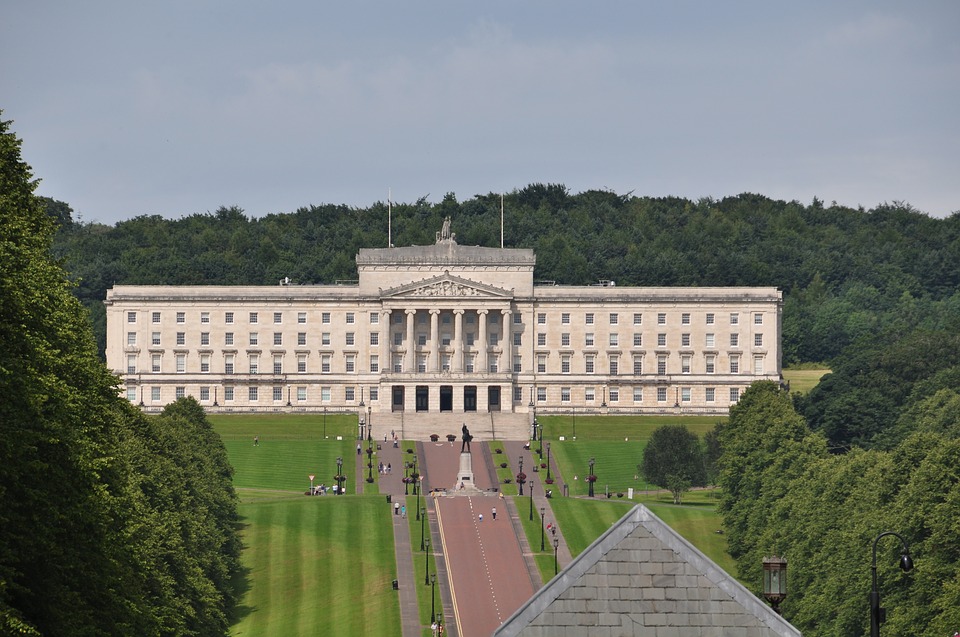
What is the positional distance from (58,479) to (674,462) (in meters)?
95.0

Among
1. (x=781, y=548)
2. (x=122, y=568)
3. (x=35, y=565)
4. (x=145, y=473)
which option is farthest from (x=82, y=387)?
(x=781, y=548)

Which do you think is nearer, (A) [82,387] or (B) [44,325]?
(B) [44,325]

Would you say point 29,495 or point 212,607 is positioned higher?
point 29,495

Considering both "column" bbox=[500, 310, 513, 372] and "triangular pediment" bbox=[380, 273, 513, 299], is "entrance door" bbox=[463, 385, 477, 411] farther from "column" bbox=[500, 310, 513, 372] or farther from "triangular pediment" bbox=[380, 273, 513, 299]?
"triangular pediment" bbox=[380, 273, 513, 299]

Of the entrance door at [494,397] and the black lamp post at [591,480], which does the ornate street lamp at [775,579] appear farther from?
the entrance door at [494,397]

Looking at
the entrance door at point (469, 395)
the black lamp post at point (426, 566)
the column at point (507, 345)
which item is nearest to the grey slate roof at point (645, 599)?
the black lamp post at point (426, 566)

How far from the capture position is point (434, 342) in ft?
630

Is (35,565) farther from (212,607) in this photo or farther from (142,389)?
(142,389)

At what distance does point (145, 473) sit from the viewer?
290 feet

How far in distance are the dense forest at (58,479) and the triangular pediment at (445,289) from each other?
360 feet

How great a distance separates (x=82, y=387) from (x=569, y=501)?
265 feet

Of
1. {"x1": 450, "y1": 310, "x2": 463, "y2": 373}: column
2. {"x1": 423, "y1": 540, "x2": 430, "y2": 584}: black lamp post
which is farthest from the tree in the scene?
{"x1": 450, "y1": 310, "x2": 463, "y2": 373}: column

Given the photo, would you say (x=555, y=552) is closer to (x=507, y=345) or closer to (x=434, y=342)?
(x=434, y=342)

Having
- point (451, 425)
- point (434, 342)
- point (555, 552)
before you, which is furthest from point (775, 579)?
point (434, 342)
